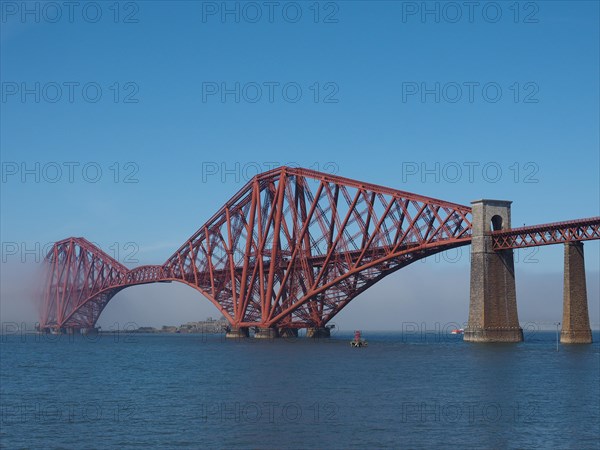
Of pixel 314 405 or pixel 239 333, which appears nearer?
pixel 314 405

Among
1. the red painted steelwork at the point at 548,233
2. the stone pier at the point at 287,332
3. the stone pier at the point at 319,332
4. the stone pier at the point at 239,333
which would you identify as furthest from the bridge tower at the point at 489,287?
→ the stone pier at the point at 239,333

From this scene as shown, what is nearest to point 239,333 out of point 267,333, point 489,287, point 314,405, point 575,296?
point 267,333

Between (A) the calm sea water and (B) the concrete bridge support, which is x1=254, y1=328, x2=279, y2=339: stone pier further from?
(A) the calm sea water

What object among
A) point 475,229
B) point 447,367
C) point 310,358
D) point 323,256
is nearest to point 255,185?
point 323,256

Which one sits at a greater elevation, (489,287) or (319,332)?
(489,287)

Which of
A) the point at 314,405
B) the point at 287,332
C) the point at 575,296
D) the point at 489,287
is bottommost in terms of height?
the point at 314,405

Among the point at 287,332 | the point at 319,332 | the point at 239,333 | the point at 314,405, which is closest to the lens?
the point at 314,405

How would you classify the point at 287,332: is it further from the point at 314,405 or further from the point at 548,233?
the point at 314,405
